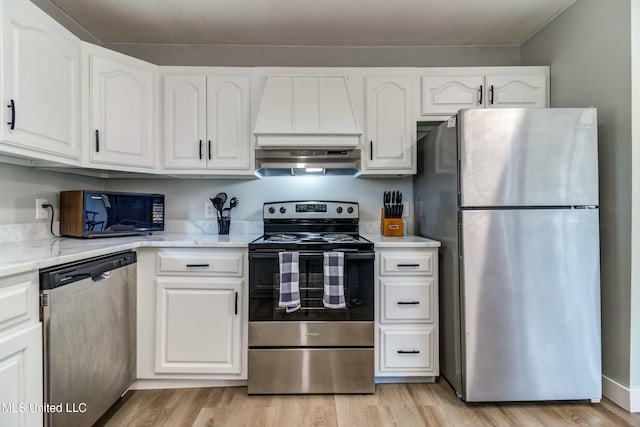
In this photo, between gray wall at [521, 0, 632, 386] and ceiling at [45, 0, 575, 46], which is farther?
ceiling at [45, 0, 575, 46]

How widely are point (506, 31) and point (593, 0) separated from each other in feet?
1.90

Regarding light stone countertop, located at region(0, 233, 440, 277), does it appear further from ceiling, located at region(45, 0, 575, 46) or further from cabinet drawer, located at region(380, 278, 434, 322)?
ceiling, located at region(45, 0, 575, 46)

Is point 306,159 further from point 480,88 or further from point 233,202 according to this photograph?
point 480,88

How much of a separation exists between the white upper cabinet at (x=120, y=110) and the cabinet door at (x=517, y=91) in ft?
7.81

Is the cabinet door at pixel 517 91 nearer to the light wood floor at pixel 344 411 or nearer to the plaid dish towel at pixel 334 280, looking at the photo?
the plaid dish towel at pixel 334 280

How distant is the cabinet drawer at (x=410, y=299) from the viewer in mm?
2098

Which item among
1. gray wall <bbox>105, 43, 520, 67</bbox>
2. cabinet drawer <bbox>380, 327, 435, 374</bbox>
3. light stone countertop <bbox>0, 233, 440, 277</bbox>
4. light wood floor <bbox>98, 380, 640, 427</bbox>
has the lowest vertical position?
light wood floor <bbox>98, 380, 640, 427</bbox>

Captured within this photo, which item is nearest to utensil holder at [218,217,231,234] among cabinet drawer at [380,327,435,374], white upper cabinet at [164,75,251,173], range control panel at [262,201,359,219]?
range control panel at [262,201,359,219]

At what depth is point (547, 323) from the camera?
6.08 feet

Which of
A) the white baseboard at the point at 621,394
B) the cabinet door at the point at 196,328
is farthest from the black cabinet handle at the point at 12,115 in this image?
the white baseboard at the point at 621,394

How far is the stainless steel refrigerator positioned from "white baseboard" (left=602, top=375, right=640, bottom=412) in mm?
110

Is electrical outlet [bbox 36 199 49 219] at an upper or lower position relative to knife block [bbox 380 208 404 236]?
upper

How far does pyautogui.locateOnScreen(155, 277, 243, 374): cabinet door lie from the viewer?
6.64 feet

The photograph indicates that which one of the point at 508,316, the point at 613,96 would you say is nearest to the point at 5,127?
the point at 508,316
